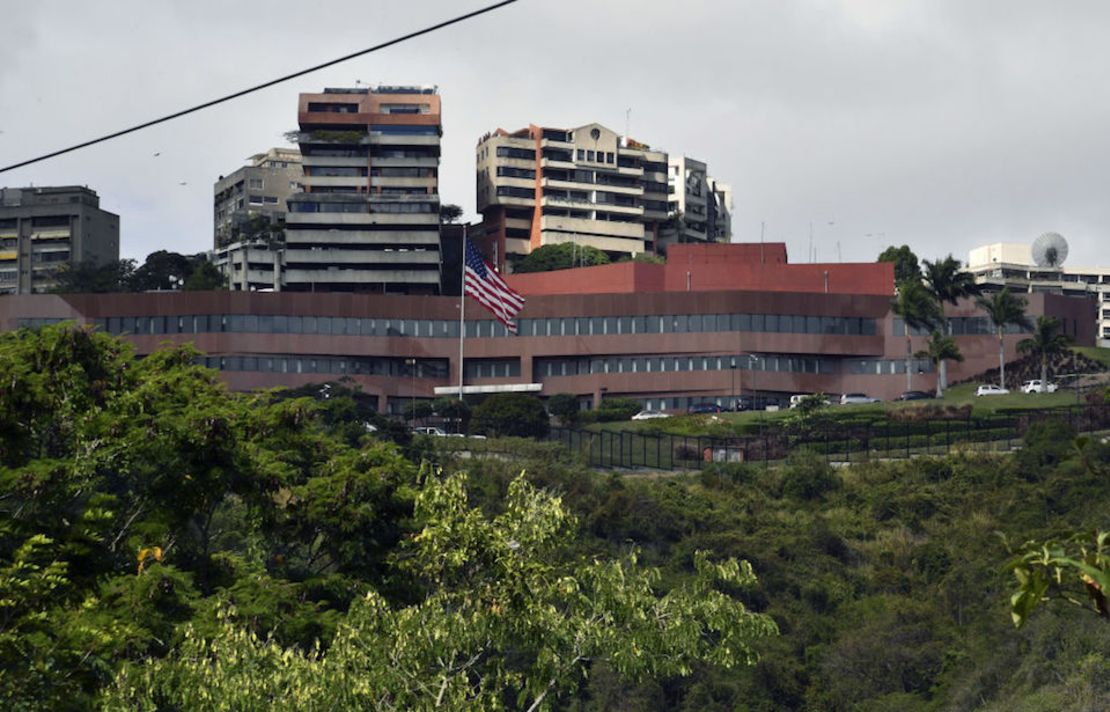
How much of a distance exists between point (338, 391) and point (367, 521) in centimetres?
8301

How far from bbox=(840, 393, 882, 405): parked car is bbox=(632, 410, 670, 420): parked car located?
14.2 metres

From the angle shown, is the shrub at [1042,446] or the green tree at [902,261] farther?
the green tree at [902,261]

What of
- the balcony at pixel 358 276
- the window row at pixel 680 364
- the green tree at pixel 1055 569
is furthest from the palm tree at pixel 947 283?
the green tree at pixel 1055 569

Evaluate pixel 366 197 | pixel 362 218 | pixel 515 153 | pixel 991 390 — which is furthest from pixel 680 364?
pixel 515 153

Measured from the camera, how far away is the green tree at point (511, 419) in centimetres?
11138

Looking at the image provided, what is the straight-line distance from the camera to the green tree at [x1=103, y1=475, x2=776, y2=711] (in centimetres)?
2298

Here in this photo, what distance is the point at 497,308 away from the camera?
360ft

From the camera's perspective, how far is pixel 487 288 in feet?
361

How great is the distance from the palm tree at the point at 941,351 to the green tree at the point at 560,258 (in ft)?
159

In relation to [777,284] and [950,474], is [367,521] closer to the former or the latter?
[950,474]

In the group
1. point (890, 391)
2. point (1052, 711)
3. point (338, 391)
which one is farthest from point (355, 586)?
point (890, 391)

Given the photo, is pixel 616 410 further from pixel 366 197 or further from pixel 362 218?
pixel 366 197

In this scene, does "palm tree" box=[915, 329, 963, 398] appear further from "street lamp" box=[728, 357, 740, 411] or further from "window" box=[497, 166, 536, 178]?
"window" box=[497, 166, 536, 178]

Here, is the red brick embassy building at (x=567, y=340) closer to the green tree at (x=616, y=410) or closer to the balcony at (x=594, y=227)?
the green tree at (x=616, y=410)
